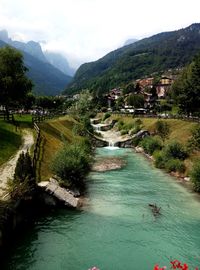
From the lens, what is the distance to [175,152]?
57.5 metres

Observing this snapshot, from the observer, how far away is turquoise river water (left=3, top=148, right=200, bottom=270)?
25.1 metres

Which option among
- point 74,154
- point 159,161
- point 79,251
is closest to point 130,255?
point 79,251

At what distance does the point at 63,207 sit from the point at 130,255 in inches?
443

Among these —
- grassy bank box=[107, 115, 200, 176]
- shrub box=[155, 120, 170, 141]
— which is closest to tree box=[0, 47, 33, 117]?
grassy bank box=[107, 115, 200, 176]

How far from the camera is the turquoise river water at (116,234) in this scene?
2512cm

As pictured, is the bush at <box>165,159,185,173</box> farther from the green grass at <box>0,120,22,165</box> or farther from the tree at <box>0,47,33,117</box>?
the tree at <box>0,47,33,117</box>

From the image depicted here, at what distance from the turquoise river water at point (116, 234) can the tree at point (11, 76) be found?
98.6 ft

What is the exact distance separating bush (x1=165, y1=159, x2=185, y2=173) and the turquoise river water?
9218 millimetres

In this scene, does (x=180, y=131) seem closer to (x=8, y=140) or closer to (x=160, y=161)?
(x=160, y=161)

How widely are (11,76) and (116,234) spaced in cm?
4420

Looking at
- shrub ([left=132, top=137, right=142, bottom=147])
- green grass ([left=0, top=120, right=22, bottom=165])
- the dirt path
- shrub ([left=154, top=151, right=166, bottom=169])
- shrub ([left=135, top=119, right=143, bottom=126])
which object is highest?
green grass ([left=0, top=120, right=22, bottom=165])

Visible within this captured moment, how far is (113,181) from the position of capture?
47.5 metres

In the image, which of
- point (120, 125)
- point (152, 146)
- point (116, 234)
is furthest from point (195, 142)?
point (120, 125)

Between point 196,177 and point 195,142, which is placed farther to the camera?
point 195,142
